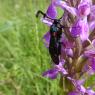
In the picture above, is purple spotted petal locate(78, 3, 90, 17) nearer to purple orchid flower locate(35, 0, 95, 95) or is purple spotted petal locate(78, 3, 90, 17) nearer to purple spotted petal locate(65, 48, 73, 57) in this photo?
purple orchid flower locate(35, 0, 95, 95)

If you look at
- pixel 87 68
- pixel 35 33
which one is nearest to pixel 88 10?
pixel 87 68

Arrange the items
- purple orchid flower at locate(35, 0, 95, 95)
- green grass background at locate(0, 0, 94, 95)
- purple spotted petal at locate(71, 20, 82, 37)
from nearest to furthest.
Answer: purple spotted petal at locate(71, 20, 82, 37) → purple orchid flower at locate(35, 0, 95, 95) → green grass background at locate(0, 0, 94, 95)

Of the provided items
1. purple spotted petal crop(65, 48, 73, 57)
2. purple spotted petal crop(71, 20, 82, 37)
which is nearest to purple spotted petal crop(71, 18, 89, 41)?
purple spotted petal crop(71, 20, 82, 37)

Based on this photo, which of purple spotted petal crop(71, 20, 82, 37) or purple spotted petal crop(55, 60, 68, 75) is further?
purple spotted petal crop(55, 60, 68, 75)

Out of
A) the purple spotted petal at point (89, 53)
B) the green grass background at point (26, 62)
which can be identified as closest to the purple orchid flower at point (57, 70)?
the purple spotted petal at point (89, 53)

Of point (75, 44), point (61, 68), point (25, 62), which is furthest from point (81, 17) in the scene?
point (25, 62)

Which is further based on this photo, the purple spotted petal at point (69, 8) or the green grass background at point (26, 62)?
the green grass background at point (26, 62)

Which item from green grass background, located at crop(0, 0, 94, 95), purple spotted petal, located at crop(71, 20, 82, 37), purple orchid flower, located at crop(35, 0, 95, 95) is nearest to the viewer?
purple spotted petal, located at crop(71, 20, 82, 37)

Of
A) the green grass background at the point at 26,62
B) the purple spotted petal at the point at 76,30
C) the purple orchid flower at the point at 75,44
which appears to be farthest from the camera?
the green grass background at the point at 26,62

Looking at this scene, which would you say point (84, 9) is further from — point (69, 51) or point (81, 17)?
point (69, 51)

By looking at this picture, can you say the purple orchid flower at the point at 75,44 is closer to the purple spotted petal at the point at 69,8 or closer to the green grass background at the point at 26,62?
the purple spotted petal at the point at 69,8

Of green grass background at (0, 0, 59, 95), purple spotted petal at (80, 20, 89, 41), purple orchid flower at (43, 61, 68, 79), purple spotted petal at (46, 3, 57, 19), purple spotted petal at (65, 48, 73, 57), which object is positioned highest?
purple spotted petal at (46, 3, 57, 19)
